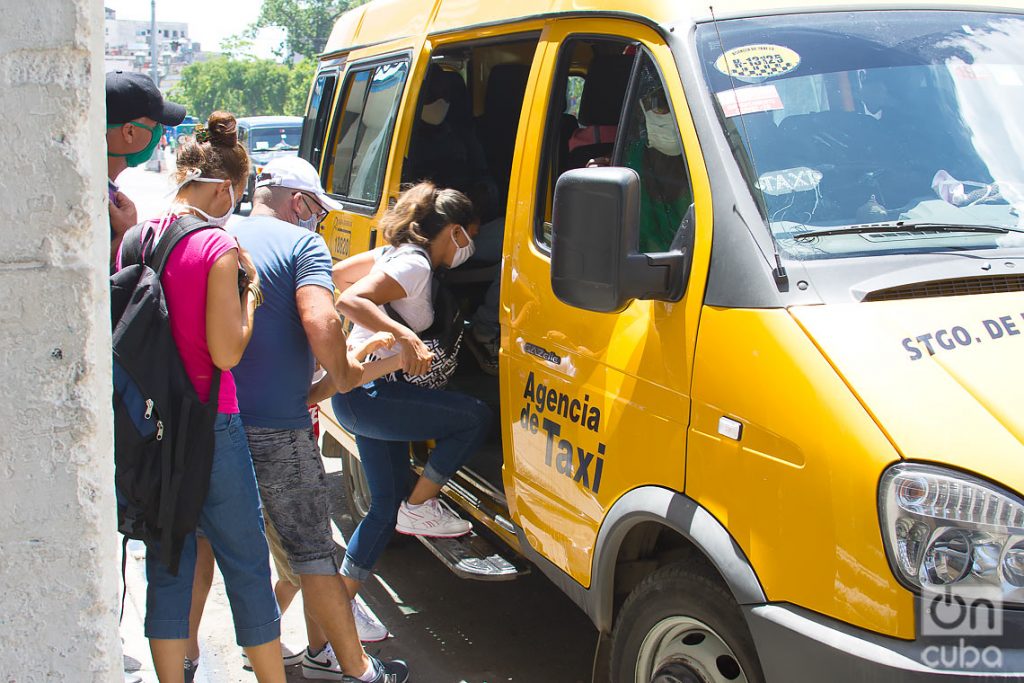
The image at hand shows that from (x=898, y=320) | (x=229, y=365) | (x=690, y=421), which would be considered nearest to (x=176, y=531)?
(x=229, y=365)

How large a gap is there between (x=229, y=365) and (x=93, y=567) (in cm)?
124

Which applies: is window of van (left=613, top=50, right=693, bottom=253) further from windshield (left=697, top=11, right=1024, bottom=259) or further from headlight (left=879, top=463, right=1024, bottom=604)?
headlight (left=879, top=463, right=1024, bottom=604)

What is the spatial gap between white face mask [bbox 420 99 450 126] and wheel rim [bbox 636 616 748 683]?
2950 mm

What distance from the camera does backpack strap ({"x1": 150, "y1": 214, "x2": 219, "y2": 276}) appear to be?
3021 millimetres

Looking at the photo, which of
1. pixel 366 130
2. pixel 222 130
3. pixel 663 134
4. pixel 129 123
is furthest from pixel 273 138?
pixel 663 134

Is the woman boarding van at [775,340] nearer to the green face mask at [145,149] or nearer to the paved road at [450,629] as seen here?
the paved road at [450,629]

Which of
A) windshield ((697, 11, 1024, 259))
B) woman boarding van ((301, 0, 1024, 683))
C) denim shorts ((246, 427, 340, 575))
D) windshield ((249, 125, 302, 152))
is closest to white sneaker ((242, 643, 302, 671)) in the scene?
denim shorts ((246, 427, 340, 575))

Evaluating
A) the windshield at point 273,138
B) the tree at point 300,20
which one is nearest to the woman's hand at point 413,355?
the windshield at point 273,138

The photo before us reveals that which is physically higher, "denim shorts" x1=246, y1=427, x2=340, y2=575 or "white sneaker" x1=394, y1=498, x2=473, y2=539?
"denim shorts" x1=246, y1=427, x2=340, y2=575

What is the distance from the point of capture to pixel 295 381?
3541 millimetres

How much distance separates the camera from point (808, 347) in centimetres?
236

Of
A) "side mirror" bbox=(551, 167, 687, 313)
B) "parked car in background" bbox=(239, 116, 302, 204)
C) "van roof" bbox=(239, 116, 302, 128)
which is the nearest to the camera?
"side mirror" bbox=(551, 167, 687, 313)

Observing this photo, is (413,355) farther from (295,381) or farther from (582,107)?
(582,107)

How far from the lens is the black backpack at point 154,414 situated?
115 inches
